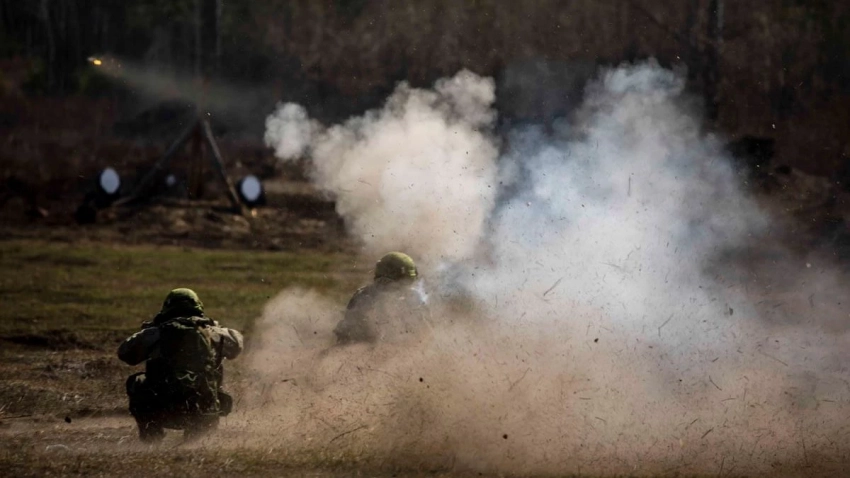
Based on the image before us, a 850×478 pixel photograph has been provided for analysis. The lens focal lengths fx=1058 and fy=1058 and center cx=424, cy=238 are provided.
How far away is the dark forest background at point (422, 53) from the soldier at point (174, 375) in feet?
43.9

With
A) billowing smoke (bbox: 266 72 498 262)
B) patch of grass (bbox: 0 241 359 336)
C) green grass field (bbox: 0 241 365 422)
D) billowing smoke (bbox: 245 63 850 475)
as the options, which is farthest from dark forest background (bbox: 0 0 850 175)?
billowing smoke (bbox: 245 63 850 475)

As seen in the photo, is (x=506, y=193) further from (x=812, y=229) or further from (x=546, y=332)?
(x=812, y=229)

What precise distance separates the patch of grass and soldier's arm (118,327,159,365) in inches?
246

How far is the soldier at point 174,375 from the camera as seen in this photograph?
1035 cm

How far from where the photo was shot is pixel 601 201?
522 inches

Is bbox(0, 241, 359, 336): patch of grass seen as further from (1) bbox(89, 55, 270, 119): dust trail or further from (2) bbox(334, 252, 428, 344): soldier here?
(1) bbox(89, 55, 270, 119): dust trail

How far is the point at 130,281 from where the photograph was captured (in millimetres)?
20891

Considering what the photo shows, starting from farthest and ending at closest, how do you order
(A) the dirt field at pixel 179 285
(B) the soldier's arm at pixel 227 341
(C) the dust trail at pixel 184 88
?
1. (C) the dust trail at pixel 184 88
2. (B) the soldier's arm at pixel 227 341
3. (A) the dirt field at pixel 179 285

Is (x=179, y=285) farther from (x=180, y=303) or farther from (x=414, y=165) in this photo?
(x=180, y=303)

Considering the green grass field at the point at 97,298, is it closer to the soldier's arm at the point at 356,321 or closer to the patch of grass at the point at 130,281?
the patch of grass at the point at 130,281

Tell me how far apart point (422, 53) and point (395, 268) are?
1697cm

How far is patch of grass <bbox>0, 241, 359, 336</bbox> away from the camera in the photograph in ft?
57.9

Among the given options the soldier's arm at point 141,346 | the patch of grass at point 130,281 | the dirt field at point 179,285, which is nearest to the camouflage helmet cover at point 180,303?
the soldier's arm at point 141,346

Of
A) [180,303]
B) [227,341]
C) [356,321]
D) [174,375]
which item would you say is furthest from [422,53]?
[174,375]
